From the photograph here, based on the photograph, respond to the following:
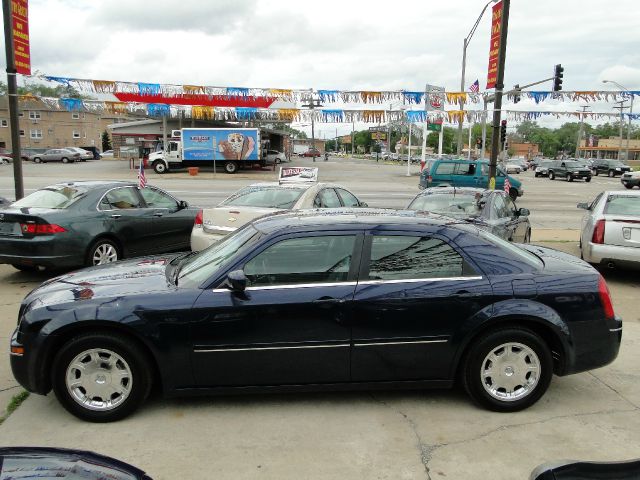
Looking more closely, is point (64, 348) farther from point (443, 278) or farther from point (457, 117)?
point (457, 117)

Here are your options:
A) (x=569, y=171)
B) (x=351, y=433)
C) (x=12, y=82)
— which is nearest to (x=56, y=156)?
(x=569, y=171)

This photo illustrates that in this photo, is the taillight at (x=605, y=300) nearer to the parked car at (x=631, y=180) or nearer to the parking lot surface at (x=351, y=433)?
the parking lot surface at (x=351, y=433)

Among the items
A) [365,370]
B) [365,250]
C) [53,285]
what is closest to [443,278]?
[365,250]

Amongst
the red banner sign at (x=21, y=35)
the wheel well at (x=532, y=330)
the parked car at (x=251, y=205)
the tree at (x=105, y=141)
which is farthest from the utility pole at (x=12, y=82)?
the tree at (x=105, y=141)

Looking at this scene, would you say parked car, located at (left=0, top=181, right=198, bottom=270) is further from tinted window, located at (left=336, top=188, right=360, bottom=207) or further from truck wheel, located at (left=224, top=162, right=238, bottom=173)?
truck wheel, located at (left=224, top=162, right=238, bottom=173)

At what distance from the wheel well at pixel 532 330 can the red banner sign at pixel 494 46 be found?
1155cm

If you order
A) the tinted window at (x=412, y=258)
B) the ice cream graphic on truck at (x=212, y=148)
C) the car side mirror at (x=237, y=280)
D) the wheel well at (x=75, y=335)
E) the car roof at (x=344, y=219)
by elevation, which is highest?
the ice cream graphic on truck at (x=212, y=148)

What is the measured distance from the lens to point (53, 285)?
4.14m

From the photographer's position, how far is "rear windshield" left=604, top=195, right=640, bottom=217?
8125 millimetres

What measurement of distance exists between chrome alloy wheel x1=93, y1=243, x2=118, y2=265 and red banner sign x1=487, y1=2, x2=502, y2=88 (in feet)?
35.2

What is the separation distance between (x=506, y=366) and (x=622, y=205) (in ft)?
18.6

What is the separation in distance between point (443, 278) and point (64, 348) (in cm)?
269

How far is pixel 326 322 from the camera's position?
3.73m

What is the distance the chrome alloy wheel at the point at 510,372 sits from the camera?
12.8 feet
